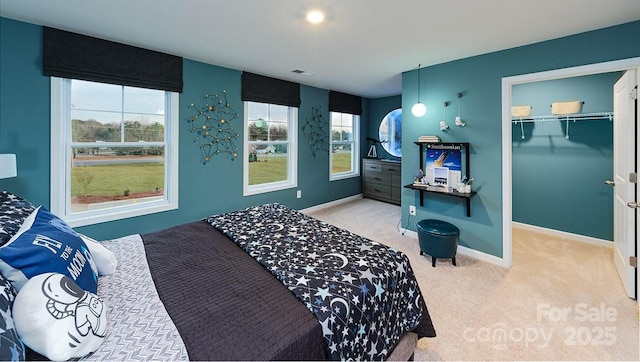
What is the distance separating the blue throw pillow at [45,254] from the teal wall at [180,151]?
1679 millimetres

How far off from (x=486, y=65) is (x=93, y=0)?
146 inches

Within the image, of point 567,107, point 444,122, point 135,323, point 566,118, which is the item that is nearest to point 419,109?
point 444,122

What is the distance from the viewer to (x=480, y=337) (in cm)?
191

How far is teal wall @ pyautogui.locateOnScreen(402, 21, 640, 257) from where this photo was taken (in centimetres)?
246

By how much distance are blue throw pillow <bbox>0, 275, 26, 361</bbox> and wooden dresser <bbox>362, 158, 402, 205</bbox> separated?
17.0 feet

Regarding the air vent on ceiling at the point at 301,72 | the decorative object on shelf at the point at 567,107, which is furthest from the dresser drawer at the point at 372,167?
the decorative object on shelf at the point at 567,107

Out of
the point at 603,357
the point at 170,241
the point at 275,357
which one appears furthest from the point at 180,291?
the point at 603,357

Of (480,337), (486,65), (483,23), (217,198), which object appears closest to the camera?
(480,337)

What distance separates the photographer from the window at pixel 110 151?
266 centimetres

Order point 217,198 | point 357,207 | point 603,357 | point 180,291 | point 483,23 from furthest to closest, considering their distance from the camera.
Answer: point 357,207 → point 217,198 → point 483,23 → point 603,357 → point 180,291

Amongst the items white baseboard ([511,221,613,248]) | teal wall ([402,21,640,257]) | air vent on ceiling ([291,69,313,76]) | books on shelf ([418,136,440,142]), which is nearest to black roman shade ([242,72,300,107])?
air vent on ceiling ([291,69,313,76])

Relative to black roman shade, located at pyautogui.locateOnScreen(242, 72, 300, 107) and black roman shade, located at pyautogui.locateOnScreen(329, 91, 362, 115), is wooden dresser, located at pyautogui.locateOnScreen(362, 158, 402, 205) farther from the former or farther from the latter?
black roman shade, located at pyautogui.locateOnScreen(242, 72, 300, 107)

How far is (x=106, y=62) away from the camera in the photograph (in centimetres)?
274

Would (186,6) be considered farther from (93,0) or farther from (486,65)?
(486,65)
